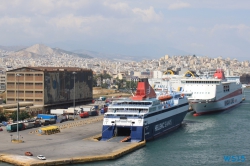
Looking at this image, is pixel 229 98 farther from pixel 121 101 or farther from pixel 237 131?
pixel 121 101

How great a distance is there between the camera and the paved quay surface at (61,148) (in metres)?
24.2

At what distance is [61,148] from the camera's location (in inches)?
1069

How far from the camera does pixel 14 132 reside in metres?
33.7

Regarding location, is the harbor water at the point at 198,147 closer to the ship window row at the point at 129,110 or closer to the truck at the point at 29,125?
the ship window row at the point at 129,110

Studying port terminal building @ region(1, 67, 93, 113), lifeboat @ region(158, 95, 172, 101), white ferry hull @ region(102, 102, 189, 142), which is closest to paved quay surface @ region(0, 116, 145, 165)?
white ferry hull @ region(102, 102, 189, 142)

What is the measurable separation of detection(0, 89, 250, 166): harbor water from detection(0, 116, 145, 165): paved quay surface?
0.61m

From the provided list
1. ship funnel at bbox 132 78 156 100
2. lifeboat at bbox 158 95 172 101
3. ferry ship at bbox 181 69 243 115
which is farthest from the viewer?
ferry ship at bbox 181 69 243 115

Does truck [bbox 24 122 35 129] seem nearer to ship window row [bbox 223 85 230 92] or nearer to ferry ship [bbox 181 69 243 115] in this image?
ferry ship [bbox 181 69 243 115]

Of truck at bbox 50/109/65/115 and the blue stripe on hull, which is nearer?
the blue stripe on hull

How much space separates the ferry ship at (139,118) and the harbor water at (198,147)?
90 centimetres

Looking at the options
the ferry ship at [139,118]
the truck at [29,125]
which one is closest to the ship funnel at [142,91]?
the ferry ship at [139,118]

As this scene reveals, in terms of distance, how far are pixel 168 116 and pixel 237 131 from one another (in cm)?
581

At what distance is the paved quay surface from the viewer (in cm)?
2420

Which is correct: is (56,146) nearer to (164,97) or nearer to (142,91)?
(142,91)
